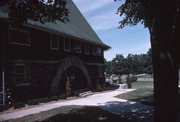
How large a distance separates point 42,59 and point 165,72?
1431 centimetres

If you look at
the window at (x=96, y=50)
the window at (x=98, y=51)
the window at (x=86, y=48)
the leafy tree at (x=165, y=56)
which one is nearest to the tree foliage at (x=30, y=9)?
the leafy tree at (x=165, y=56)

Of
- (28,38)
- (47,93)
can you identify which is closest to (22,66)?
(28,38)

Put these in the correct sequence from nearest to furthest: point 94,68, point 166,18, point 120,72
→ point 166,18
point 94,68
point 120,72

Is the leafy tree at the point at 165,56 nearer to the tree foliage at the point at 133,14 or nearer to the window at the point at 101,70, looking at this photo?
the tree foliage at the point at 133,14

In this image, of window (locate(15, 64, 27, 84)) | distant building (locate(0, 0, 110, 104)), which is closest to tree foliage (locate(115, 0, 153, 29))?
distant building (locate(0, 0, 110, 104))

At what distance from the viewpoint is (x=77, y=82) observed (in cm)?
2512

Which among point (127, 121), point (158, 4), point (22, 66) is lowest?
point (127, 121)

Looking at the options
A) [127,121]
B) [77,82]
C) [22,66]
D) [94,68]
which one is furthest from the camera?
[94,68]

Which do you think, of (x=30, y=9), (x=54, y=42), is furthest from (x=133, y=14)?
(x=30, y=9)

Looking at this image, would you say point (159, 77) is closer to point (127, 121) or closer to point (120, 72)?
point (127, 121)

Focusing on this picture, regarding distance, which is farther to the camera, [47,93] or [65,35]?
[65,35]

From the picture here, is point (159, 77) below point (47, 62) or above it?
below

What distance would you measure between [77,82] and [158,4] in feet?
65.3

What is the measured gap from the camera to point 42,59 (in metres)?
18.7
